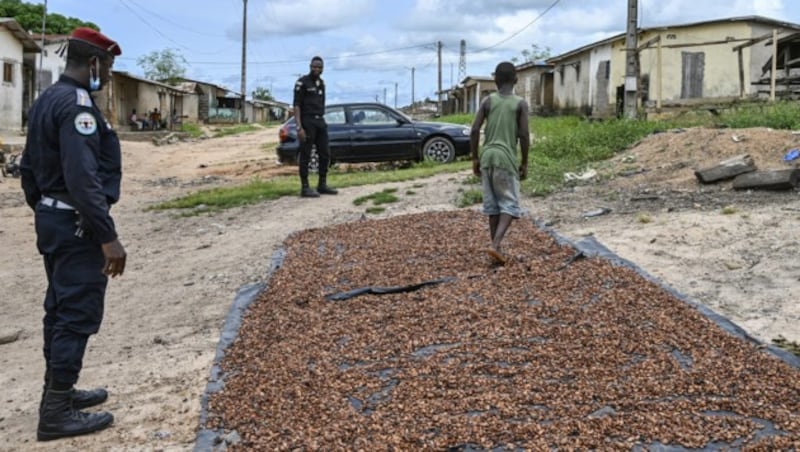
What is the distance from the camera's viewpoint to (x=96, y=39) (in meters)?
3.59

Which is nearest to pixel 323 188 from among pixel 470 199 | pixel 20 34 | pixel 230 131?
pixel 470 199

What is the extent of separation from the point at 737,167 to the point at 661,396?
6802 mm

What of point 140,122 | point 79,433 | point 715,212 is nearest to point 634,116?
point 715,212

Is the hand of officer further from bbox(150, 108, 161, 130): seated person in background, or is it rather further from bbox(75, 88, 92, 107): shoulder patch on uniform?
bbox(150, 108, 161, 130): seated person in background

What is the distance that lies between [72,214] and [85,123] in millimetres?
421

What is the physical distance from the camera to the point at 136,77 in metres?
42.8

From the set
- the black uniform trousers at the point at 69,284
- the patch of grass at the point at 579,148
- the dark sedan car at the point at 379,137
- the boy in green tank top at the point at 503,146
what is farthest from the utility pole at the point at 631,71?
the black uniform trousers at the point at 69,284

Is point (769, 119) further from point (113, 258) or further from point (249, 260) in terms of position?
point (113, 258)

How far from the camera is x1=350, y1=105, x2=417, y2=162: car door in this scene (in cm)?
1471

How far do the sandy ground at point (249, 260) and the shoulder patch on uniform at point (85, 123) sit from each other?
53.1 inches

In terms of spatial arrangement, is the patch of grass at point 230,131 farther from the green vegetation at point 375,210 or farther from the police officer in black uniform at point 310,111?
the green vegetation at point 375,210

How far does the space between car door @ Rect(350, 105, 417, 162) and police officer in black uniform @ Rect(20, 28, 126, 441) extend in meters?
11.1

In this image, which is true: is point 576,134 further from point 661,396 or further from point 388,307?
point 661,396

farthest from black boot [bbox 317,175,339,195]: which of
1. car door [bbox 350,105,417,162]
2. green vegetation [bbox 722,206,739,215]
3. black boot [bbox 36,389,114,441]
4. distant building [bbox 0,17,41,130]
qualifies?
distant building [bbox 0,17,41,130]
